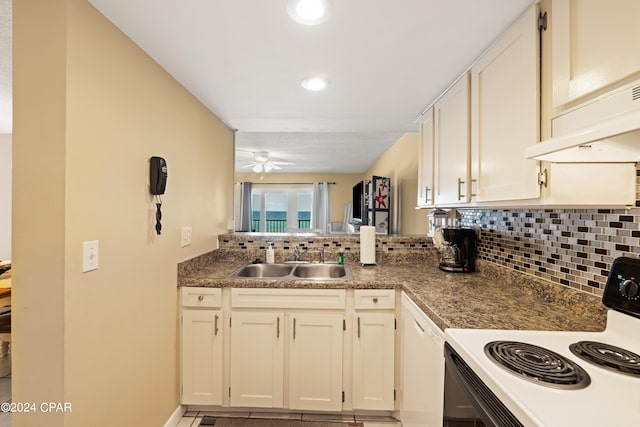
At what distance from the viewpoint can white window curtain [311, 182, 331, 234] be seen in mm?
7129

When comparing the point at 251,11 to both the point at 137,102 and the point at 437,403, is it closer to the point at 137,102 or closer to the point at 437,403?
the point at 137,102

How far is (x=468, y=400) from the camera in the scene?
88cm

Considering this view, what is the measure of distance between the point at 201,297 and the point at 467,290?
4.98ft

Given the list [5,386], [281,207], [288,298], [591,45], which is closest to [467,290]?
[288,298]

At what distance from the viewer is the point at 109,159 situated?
1.19 m

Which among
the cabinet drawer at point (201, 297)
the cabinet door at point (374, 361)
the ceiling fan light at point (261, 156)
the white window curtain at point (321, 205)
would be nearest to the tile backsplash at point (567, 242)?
the cabinet door at point (374, 361)

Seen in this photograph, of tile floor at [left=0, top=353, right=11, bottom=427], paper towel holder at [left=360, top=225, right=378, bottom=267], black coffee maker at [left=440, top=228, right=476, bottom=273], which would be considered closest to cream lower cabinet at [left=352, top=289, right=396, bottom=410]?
paper towel holder at [left=360, top=225, right=378, bottom=267]

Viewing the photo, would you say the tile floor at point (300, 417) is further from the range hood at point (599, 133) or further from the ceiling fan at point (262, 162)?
the ceiling fan at point (262, 162)

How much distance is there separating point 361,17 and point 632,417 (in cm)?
139

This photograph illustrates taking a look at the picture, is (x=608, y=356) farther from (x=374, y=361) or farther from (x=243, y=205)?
(x=243, y=205)

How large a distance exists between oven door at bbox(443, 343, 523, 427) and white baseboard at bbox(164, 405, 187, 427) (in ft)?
4.97

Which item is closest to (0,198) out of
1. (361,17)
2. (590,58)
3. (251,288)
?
(251,288)

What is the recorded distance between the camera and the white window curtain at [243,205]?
706 cm

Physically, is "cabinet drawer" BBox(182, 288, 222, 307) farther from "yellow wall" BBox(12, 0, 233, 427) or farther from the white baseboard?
the white baseboard
